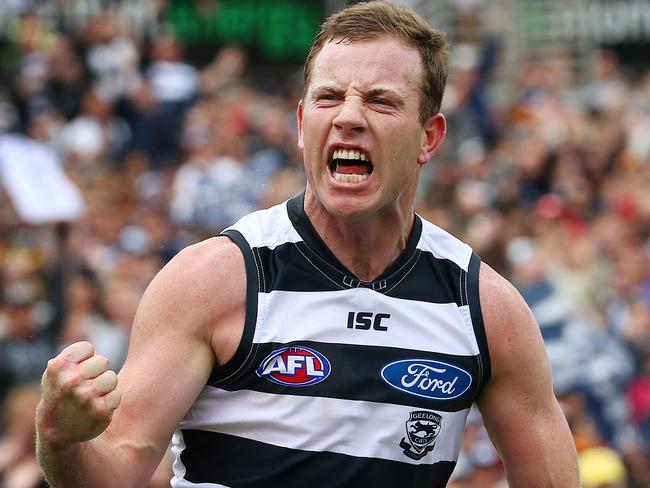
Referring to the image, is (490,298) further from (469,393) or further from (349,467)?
(349,467)

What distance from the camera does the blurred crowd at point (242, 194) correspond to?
9.91 m

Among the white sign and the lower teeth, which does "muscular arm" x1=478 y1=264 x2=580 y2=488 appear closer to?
the lower teeth

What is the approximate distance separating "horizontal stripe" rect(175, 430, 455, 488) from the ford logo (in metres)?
0.22

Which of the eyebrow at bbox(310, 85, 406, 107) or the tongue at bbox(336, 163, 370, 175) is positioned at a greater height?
the eyebrow at bbox(310, 85, 406, 107)

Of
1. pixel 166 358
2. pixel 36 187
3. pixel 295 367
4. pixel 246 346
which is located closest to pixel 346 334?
pixel 295 367

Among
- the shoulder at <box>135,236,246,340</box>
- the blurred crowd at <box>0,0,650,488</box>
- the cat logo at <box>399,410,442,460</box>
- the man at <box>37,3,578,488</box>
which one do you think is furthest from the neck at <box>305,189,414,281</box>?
the blurred crowd at <box>0,0,650,488</box>

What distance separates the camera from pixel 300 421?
140 inches

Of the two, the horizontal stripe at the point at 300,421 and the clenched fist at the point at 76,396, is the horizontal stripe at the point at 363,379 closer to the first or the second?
the horizontal stripe at the point at 300,421

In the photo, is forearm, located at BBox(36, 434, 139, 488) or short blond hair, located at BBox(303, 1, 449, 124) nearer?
forearm, located at BBox(36, 434, 139, 488)

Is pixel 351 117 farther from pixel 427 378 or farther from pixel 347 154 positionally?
pixel 427 378

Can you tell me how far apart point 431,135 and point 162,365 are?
1117mm

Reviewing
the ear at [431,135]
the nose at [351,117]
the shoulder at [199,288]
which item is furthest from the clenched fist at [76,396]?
the ear at [431,135]

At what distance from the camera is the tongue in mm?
3654

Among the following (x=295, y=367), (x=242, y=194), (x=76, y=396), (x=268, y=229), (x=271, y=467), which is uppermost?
(x=268, y=229)
